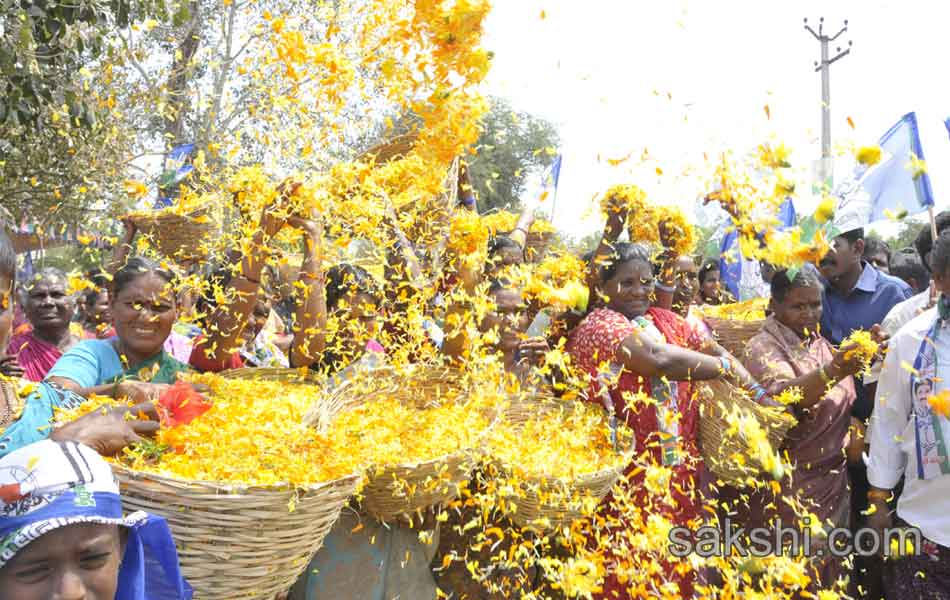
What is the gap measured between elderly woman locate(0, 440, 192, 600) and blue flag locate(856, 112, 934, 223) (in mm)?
5212

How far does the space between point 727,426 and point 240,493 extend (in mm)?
2328

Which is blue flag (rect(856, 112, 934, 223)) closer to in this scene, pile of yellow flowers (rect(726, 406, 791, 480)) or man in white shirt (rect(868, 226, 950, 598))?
man in white shirt (rect(868, 226, 950, 598))

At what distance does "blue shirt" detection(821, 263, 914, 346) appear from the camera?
173 inches

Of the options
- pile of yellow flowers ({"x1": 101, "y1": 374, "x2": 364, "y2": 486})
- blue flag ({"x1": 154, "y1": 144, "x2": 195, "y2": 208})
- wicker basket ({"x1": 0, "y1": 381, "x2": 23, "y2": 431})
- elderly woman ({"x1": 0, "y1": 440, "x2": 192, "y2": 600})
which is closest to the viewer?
elderly woman ({"x1": 0, "y1": 440, "x2": 192, "y2": 600})

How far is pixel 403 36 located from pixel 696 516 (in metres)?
2.69

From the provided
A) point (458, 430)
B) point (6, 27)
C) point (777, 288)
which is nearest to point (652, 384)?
point (777, 288)

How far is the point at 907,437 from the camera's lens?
3.32 meters

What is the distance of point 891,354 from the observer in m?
3.36

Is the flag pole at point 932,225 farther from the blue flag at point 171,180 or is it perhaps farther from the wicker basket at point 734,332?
the blue flag at point 171,180

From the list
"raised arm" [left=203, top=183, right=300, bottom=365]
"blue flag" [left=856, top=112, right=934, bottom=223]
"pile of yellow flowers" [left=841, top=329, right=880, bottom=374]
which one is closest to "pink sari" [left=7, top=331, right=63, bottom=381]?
"raised arm" [left=203, top=183, right=300, bottom=365]

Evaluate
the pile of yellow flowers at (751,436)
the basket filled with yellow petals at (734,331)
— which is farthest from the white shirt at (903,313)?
the pile of yellow flowers at (751,436)

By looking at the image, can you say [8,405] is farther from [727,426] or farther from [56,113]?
[56,113]

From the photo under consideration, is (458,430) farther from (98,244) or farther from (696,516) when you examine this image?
(98,244)

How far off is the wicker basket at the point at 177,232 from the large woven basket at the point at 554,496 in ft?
7.39
